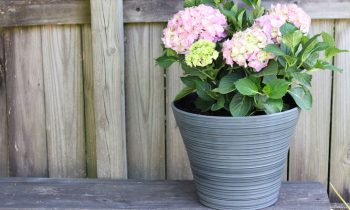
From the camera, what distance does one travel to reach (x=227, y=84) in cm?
171

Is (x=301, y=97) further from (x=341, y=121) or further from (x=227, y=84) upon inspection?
(x=341, y=121)

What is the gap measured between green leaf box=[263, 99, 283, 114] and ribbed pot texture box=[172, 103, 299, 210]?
18 mm

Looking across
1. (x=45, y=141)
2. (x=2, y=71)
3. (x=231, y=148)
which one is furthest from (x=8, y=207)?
(x=231, y=148)

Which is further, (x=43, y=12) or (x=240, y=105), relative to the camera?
(x=43, y=12)

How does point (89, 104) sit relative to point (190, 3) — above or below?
below

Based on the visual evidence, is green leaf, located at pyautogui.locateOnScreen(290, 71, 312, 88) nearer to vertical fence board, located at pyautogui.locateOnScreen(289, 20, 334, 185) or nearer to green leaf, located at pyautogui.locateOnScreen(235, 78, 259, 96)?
green leaf, located at pyautogui.locateOnScreen(235, 78, 259, 96)

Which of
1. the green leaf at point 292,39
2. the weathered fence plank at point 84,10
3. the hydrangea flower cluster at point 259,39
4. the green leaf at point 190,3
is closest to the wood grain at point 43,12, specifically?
the weathered fence plank at point 84,10

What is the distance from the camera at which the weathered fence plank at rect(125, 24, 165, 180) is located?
2200 millimetres

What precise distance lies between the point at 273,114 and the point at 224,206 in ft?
1.07

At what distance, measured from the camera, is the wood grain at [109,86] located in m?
2.12

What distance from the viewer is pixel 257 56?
1647 mm

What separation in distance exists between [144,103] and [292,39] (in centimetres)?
75

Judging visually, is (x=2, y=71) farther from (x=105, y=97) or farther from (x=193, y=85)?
(x=193, y=85)

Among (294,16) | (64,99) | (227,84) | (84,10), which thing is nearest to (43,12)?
(84,10)
